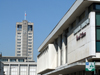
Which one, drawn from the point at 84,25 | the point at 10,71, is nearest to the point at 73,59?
the point at 84,25

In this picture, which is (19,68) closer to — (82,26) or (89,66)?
(82,26)

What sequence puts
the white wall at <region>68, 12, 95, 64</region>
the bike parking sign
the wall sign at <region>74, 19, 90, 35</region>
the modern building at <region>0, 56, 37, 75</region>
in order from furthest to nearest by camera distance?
the modern building at <region>0, 56, 37, 75</region>, the wall sign at <region>74, 19, 90, 35</region>, the white wall at <region>68, 12, 95, 64</region>, the bike parking sign

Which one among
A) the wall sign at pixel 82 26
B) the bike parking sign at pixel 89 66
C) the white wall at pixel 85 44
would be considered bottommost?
the bike parking sign at pixel 89 66

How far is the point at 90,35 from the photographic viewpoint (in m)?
32.3

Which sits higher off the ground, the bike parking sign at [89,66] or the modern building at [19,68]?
the modern building at [19,68]

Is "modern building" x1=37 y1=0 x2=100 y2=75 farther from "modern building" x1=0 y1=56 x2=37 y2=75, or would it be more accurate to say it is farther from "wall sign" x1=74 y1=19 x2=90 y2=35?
"modern building" x1=0 y1=56 x2=37 y2=75

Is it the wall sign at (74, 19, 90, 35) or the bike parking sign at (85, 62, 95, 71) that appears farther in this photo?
the wall sign at (74, 19, 90, 35)

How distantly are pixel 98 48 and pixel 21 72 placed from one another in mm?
103402

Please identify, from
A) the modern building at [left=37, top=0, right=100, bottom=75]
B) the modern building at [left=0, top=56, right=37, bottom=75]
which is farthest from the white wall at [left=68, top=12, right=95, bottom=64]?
the modern building at [left=0, top=56, right=37, bottom=75]

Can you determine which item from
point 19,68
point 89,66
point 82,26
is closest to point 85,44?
point 82,26

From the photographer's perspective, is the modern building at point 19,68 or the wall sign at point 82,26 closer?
the wall sign at point 82,26

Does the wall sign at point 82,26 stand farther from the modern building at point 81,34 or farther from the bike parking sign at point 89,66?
the bike parking sign at point 89,66

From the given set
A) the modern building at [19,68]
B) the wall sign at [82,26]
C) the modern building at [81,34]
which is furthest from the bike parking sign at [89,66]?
the modern building at [19,68]

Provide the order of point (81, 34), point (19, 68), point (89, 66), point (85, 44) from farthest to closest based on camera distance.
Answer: point (19, 68) → point (81, 34) → point (85, 44) → point (89, 66)
